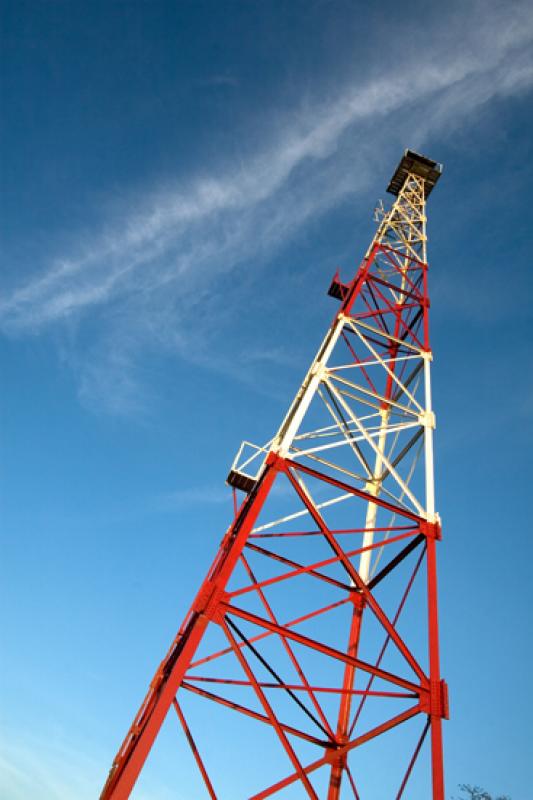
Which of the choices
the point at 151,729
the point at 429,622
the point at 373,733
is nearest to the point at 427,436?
the point at 429,622

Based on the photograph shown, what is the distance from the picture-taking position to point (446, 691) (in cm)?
888

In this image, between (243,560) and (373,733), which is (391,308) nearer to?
(243,560)

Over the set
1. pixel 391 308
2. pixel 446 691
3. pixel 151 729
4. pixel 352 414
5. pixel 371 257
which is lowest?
pixel 151 729

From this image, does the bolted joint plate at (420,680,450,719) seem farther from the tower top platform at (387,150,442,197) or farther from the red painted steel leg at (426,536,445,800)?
the tower top platform at (387,150,442,197)

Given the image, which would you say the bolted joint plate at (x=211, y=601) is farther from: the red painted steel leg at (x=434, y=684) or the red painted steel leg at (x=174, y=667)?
the red painted steel leg at (x=434, y=684)

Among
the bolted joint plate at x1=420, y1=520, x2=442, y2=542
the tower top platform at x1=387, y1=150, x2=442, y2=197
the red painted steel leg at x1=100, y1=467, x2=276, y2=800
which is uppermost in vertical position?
the tower top platform at x1=387, y1=150, x2=442, y2=197

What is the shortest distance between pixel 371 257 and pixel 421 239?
3.24 metres

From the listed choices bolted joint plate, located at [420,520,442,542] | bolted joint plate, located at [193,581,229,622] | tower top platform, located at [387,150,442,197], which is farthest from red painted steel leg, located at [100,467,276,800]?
tower top platform, located at [387,150,442,197]

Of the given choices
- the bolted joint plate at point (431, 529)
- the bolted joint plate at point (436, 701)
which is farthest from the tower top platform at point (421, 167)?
the bolted joint plate at point (436, 701)

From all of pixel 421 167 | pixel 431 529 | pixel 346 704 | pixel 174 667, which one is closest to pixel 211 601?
pixel 174 667

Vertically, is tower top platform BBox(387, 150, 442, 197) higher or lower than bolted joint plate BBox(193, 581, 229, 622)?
higher

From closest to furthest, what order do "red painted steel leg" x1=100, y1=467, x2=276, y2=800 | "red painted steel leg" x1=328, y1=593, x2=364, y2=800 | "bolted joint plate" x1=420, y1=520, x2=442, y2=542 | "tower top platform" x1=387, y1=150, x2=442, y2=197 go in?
"red painted steel leg" x1=100, y1=467, x2=276, y2=800 < "red painted steel leg" x1=328, y1=593, x2=364, y2=800 < "bolted joint plate" x1=420, y1=520, x2=442, y2=542 < "tower top platform" x1=387, y1=150, x2=442, y2=197

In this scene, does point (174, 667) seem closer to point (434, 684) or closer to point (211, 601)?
point (211, 601)

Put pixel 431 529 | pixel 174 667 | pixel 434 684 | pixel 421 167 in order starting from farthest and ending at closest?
pixel 421 167
pixel 431 529
pixel 434 684
pixel 174 667
